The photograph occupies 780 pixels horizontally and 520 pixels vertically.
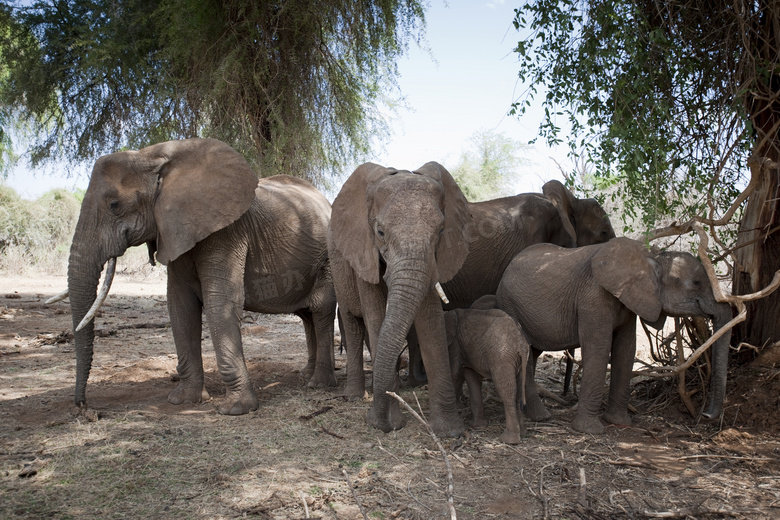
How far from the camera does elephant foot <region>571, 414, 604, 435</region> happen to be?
19.4 ft

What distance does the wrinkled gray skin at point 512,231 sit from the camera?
7598 millimetres

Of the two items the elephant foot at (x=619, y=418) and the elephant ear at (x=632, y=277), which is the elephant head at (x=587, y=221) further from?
the elephant foot at (x=619, y=418)

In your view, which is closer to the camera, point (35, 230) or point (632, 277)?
point (632, 277)

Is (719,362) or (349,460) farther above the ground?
(719,362)

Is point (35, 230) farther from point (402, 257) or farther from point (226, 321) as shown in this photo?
point (402, 257)

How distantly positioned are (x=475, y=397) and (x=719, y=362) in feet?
6.80

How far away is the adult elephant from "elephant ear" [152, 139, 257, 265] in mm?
1118

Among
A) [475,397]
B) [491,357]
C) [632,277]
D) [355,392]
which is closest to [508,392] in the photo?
[491,357]

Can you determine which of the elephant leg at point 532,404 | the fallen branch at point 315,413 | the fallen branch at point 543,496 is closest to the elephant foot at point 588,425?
the elephant leg at point 532,404

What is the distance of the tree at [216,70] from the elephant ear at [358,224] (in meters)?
7.12

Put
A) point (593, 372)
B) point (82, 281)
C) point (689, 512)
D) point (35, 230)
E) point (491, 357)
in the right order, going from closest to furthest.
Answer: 1. point (689, 512)
2. point (491, 357)
3. point (593, 372)
4. point (82, 281)
5. point (35, 230)

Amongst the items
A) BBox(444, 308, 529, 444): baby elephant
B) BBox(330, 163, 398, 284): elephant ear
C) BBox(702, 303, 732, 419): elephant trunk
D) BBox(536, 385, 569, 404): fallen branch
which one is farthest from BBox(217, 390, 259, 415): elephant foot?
BBox(702, 303, 732, 419): elephant trunk

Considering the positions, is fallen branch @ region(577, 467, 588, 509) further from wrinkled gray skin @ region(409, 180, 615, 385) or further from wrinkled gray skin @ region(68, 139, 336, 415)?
wrinkled gray skin @ region(68, 139, 336, 415)

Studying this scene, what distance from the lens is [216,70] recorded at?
12.9 metres
